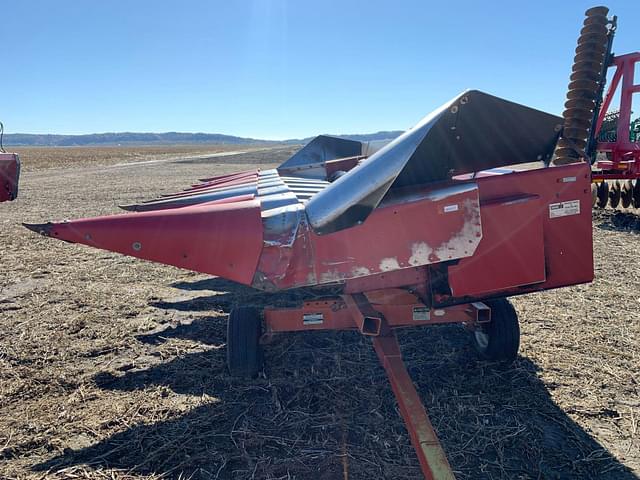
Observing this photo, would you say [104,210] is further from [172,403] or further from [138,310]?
[172,403]

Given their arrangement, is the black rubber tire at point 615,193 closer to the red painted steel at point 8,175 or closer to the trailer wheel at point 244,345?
the trailer wheel at point 244,345

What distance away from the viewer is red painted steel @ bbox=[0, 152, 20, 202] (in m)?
3.35

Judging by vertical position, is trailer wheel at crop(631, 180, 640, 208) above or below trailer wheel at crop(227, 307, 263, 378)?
above

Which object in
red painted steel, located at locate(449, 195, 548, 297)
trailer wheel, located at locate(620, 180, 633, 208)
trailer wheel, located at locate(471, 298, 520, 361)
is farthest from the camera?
trailer wheel, located at locate(620, 180, 633, 208)

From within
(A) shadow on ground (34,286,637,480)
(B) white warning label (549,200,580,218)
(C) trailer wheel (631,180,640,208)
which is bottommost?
(A) shadow on ground (34,286,637,480)

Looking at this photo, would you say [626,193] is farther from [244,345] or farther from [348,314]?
[244,345]

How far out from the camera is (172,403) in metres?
2.87

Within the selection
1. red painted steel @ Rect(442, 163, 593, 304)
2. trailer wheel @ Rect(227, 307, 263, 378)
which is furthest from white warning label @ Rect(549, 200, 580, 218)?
trailer wheel @ Rect(227, 307, 263, 378)

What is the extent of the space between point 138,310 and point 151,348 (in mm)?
932

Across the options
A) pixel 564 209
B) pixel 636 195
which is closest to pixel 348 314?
pixel 564 209

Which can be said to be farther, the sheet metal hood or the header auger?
the header auger

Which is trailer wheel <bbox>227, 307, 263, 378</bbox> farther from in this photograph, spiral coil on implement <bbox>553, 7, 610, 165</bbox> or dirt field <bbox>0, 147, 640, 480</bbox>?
spiral coil on implement <bbox>553, 7, 610, 165</bbox>

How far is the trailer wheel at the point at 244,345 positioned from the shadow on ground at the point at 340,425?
90 mm

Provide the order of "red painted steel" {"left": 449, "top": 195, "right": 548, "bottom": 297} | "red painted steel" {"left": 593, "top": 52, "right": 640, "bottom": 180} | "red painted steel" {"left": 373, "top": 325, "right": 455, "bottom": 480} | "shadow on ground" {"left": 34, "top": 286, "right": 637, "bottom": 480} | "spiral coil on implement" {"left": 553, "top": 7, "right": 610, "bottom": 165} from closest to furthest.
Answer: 1. "red painted steel" {"left": 373, "top": 325, "right": 455, "bottom": 480}
2. "shadow on ground" {"left": 34, "top": 286, "right": 637, "bottom": 480}
3. "red painted steel" {"left": 449, "top": 195, "right": 548, "bottom": 297}
4. "spiral coil on implement" {"left": 553, "top": 7, "right": 610, "bottom": 165}
5. "red painted steel" {"left": 593, "top": 52, "right": 640, "bottom": 180}
